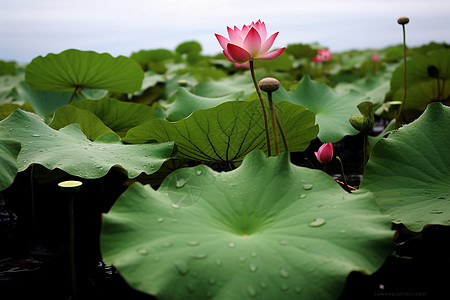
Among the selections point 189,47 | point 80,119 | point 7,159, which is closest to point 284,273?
point 7,159

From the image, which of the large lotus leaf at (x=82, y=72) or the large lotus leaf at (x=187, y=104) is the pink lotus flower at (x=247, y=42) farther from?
the large lotus leaf at (x=82, y=72)

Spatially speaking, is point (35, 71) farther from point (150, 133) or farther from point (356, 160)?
point (356, 160)

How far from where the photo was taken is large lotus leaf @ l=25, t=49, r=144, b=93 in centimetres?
173

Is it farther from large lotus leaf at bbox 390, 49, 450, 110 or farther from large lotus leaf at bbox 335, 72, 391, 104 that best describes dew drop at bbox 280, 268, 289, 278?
large lotus leaf at bbox 335, 72, 391, 104

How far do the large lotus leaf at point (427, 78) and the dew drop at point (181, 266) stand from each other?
Answer: 1.99m

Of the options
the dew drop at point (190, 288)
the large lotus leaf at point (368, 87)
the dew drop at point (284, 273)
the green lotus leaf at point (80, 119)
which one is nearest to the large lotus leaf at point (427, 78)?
the large lotus leaf at point (368, 87)

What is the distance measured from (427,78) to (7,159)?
244cm

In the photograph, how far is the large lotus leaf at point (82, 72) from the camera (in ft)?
5.68

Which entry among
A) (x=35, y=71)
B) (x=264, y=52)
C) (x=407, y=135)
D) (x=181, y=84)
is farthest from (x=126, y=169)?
(x=181, y=84)

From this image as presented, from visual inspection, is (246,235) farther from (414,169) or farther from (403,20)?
(403,20)

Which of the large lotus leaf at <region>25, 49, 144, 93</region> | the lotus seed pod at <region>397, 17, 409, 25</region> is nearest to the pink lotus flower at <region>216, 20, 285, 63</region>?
the lotus seed pod at <region>397, 17, 409, 25</region>

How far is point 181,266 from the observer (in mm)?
668

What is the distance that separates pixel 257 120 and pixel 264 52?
0.68ft

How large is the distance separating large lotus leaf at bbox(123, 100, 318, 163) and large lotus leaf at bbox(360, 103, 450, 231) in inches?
9.7
